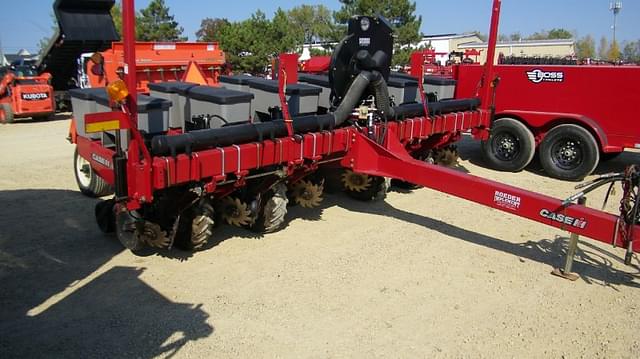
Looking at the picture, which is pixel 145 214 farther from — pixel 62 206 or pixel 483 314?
pixel 483 314

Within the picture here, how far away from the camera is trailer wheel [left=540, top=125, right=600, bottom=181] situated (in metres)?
8.24

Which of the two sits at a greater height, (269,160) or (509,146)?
→ (269,160)

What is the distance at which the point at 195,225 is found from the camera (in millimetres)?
4645

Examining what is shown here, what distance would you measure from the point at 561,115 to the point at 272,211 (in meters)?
5.65

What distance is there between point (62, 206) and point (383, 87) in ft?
13.3

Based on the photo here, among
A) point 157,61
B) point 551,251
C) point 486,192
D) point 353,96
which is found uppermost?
point 157,61

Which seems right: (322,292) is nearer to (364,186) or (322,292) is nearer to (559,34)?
(364,186)

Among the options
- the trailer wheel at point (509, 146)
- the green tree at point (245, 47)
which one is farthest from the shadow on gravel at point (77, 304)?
the green tree at point (245, 47)

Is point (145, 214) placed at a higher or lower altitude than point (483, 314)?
higher

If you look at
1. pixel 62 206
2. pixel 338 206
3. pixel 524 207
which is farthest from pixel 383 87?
pixel 62 206

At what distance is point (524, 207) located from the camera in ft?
14.6

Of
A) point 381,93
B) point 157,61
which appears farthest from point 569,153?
point 157,61

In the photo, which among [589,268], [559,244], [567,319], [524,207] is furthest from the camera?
[559,244]

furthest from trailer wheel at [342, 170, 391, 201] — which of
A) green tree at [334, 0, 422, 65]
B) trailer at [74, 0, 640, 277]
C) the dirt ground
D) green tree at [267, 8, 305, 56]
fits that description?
green tree at [267, 8, 305, 56]
